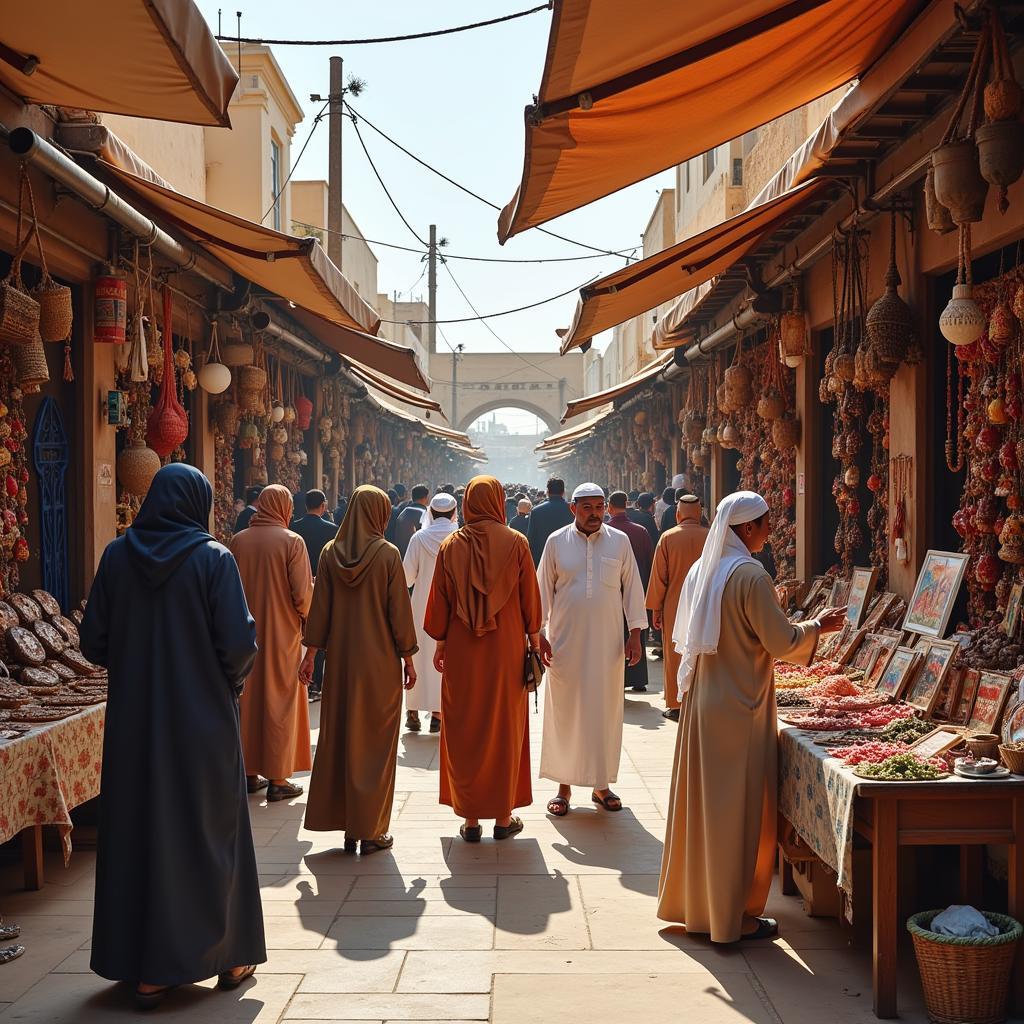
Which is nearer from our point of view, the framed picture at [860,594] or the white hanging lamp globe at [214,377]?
the framed picture at [860,594]

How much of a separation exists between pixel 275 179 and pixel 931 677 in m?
12.9

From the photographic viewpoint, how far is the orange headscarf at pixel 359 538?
17.1 ft

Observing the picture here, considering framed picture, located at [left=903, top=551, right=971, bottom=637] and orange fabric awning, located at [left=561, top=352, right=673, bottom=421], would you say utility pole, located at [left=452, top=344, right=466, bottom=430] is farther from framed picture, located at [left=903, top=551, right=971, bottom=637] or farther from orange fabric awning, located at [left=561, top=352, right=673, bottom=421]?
framed picture, located at [left=903, top=551, right=971, bottom=637]

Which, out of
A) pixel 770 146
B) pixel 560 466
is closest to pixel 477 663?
pixel 770 146

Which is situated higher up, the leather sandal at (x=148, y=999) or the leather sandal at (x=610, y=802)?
the leather sandal at (x=610, y=802)

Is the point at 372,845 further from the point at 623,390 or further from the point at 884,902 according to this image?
the point at 623,390

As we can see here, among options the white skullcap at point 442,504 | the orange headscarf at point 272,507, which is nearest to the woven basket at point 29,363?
the orange headscarf at point 272,507

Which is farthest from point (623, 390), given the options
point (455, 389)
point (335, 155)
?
point (455, 389)

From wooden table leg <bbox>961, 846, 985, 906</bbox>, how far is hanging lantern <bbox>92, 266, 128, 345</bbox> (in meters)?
4.92

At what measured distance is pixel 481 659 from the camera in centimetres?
536

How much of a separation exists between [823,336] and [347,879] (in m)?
4.97

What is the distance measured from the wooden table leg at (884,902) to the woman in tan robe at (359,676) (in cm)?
233

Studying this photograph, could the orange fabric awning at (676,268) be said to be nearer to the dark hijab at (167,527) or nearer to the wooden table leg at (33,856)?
the dark hijab at (167,527)

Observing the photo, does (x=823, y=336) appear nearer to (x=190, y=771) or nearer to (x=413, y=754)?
(x=413, y=754)
